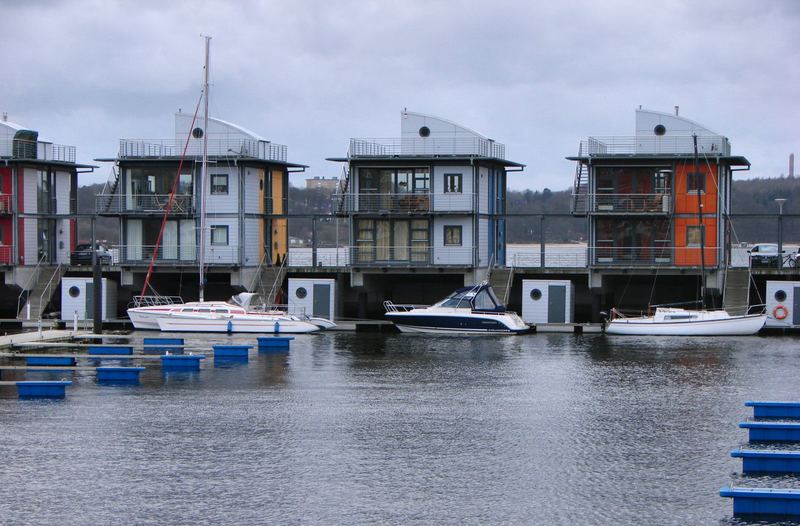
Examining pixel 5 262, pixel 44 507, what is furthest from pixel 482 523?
pixel 5 262

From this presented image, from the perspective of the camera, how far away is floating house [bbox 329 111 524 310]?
70.7m

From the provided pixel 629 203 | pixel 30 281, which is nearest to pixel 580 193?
Result: pixel 629 203

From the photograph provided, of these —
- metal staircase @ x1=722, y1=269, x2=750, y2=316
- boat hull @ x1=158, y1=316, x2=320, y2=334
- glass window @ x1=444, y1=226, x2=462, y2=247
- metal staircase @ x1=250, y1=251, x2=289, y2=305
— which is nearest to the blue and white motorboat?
glass window @ x1=444, y1=226, x2=462, y2=247

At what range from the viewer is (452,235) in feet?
233

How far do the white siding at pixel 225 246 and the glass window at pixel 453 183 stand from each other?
42.9 feet

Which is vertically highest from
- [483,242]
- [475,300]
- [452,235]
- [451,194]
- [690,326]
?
[451,194]

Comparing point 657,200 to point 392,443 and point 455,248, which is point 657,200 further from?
point 392,443

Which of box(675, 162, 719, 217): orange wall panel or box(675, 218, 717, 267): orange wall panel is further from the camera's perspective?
box(675, 162, 719, 217): orange wall panel

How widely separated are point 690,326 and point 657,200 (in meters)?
8.29

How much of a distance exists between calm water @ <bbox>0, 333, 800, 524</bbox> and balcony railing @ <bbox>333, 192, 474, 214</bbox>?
18.6 metres

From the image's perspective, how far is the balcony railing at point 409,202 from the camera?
2790 inches

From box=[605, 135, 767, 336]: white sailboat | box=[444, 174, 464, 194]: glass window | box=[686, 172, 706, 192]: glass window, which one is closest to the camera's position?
box=[605, 135, 767, 336]: white sailboat

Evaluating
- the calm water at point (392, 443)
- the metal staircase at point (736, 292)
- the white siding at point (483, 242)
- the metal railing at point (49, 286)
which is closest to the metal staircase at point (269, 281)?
the white siding at point (483, 242)

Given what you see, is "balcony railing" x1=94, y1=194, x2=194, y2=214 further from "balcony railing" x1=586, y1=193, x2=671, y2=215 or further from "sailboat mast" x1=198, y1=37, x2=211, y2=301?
"balcony railing" x1=586, y1=193, x2=671, y2=215
